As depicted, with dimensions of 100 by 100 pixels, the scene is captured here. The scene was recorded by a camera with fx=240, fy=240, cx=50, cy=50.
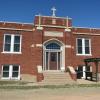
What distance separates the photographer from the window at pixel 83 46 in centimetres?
3020

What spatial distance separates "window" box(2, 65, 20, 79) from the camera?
27.4 metres

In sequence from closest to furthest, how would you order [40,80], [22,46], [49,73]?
[40,80] < [49,73] < [22,46]

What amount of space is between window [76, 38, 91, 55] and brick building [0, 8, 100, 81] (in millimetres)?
631

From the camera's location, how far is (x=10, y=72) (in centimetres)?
2758

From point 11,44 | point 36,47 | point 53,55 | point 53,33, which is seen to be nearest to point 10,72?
point 11,44

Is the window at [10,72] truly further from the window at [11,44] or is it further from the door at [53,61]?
the door at [53,61]

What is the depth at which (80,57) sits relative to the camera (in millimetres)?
29984

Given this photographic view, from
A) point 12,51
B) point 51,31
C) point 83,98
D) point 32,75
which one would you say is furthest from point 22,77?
point 83,98

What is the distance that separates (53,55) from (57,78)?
4.47 metres

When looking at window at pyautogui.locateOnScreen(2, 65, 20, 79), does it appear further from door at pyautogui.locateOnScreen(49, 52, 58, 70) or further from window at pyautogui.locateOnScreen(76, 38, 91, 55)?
window at pyautogui.locateOnScreen(76, 38, 91, 55)

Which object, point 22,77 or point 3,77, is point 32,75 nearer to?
point 22,77

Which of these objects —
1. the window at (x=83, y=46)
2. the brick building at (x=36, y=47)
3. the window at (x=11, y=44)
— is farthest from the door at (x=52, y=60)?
the window at (x=11, y=44)

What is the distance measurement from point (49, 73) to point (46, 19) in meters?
6.64

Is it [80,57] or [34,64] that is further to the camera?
[80,57]
